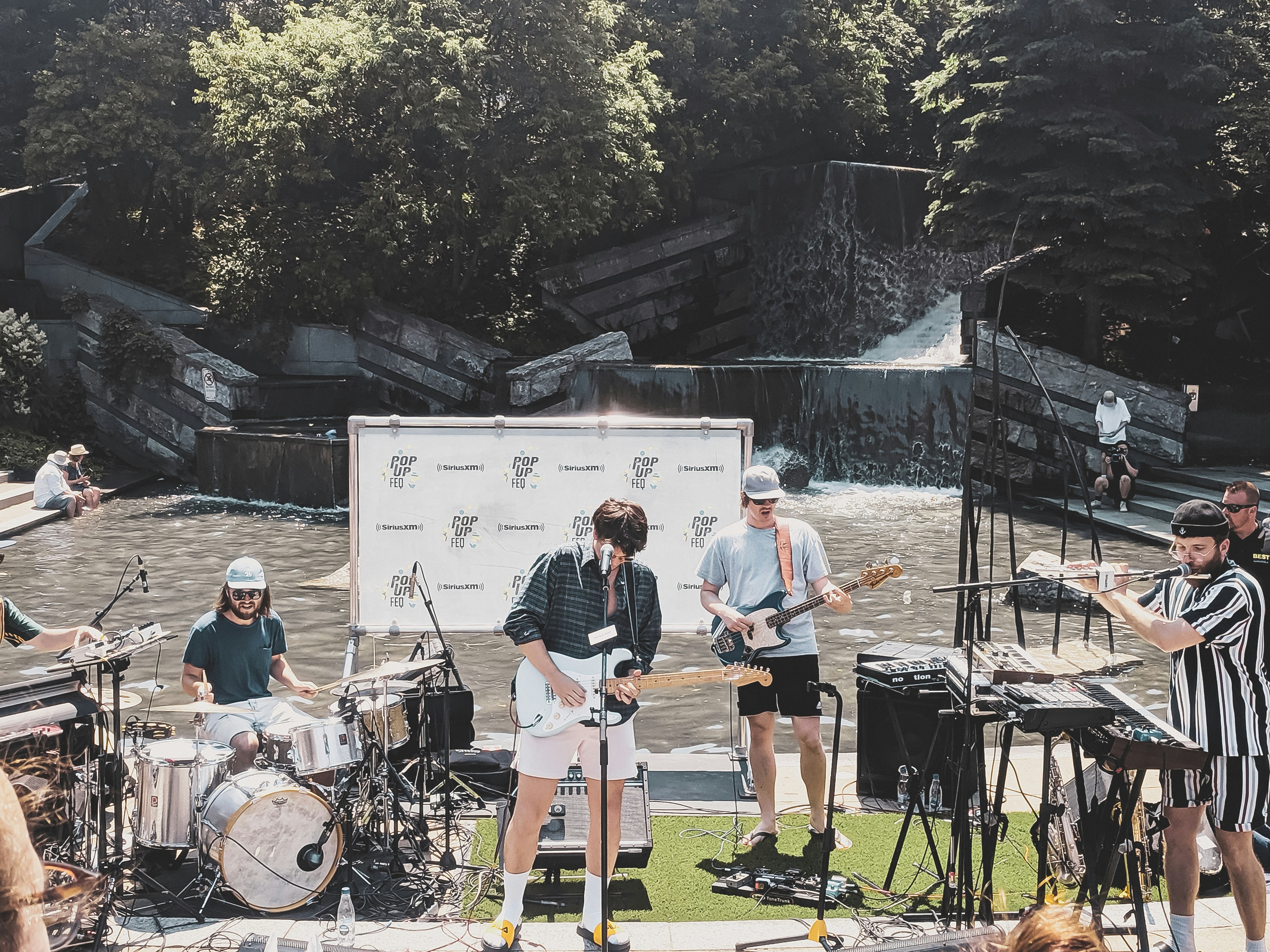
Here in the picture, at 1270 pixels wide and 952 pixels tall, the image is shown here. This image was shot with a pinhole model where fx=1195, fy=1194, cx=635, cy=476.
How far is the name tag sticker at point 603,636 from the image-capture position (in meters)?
4.96

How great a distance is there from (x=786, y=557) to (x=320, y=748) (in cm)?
274

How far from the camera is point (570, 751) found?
18.2ft

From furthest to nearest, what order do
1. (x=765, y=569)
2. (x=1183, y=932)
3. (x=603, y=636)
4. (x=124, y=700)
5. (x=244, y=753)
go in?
1. (x=765, y=569)
2. (x=124, y=700)
3. (x=244, y=753)
4. (x=1183, y=932)
5. (x=603, y=636)

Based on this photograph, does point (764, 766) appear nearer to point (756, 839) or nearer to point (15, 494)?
point (756, 839)

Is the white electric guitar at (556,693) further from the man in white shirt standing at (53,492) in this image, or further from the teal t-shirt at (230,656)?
the man in white shirt standing at (53,492)

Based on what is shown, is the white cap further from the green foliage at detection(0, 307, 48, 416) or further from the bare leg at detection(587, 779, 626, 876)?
the green foliage at detection(0, 307, 48, 416)

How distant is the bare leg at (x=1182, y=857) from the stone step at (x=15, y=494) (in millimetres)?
19706

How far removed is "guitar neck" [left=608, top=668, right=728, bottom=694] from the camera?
5422 mm

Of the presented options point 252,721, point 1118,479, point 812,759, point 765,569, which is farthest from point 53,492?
point 1118,479

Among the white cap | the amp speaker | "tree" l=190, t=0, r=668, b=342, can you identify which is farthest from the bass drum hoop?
"tree" l=190, t=0, r=668, b=342

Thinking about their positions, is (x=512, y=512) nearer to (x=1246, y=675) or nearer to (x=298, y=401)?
(x=1246, y=675)

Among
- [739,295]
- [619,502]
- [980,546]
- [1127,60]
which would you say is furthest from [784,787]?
[739,295]

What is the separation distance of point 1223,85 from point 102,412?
2473 centimetres

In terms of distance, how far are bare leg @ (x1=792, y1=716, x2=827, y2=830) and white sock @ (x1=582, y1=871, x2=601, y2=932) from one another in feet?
5.26
